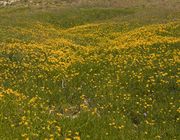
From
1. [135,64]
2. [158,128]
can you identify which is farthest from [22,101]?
[135,64]

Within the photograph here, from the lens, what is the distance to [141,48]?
22.3m

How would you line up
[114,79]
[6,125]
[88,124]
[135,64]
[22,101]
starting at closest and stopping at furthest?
[6,125]
[88,124]
[22,101]
[114,79]
[135,64]

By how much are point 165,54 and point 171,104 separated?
262 inches

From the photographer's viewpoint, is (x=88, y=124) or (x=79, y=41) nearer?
(x=88, y=124)

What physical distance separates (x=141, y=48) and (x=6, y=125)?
12.8 metres

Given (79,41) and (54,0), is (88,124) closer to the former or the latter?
(79,41)

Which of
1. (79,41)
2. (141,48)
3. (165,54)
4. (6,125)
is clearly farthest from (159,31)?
(6,125)

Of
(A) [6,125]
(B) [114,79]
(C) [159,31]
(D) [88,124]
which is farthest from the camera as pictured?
(C) [159,31]

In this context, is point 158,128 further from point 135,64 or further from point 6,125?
point 135,64

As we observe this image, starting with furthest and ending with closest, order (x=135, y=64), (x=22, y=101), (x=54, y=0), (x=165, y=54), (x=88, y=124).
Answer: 1. (x=54, y=0)
2. (x=165, y=54)
3. (x=135, y=64)
4. (x=22, y=101)
5. (x=88, y=124)

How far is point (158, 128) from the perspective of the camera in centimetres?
1226

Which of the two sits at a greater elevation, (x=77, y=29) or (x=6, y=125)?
(x=6, y=125)

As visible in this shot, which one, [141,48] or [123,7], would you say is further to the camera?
[123,7]

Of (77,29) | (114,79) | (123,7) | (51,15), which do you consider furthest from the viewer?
(123,7)
